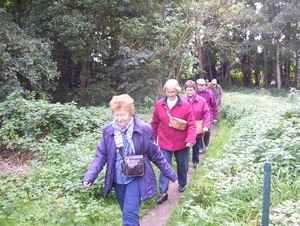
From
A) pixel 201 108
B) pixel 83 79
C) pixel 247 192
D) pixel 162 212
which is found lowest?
pixel 162 212

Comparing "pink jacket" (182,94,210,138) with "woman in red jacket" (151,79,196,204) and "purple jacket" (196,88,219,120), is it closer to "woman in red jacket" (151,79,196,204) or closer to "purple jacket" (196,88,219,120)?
"woman in red jacket" (151,79,196,204)

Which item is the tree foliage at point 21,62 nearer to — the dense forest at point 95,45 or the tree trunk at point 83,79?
the dense forest at point 95,45

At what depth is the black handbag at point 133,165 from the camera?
267cm

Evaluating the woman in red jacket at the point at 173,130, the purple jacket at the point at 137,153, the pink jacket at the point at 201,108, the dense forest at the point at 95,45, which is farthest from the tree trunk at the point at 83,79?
the purple jacket at the point at 137,153

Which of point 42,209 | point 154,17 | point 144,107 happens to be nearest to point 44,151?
point 42,209

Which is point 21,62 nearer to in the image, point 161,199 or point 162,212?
point 161,199

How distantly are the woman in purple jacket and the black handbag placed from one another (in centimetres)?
7

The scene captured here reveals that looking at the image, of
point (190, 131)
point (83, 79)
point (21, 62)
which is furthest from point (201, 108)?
point (83, 79)

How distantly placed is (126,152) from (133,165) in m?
0.17

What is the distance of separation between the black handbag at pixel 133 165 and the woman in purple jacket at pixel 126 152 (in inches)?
2.8

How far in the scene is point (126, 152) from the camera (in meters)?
2.75

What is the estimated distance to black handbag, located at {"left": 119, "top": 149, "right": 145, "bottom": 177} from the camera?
2.67 meters

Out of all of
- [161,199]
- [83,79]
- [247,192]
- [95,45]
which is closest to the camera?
[247,192]

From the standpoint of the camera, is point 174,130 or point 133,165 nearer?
point 133,165
